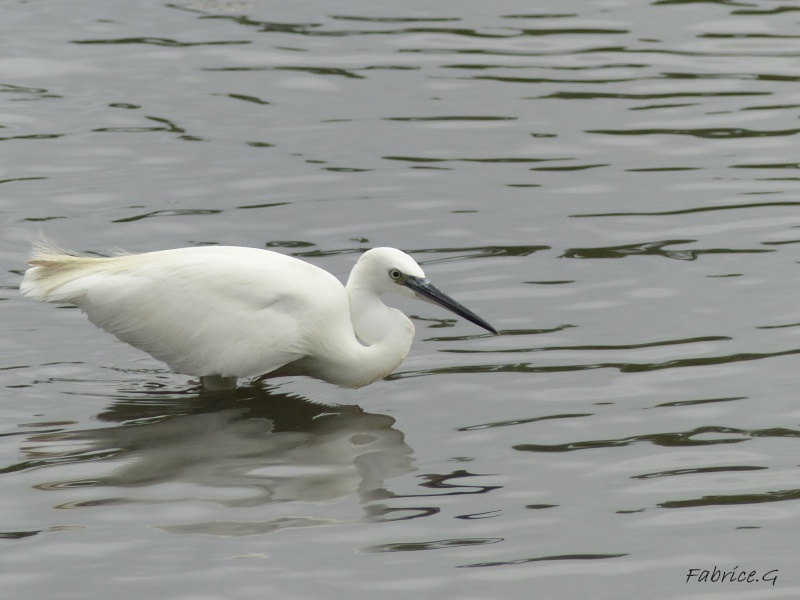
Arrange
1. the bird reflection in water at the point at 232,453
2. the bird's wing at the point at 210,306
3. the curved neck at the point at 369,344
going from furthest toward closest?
the curved neck at the point at 369,344, the bird's wing at the point at 210,306, the bird reflection in water at the point at 232,453

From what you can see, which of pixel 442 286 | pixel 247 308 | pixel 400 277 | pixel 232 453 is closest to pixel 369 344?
pixel 400 277

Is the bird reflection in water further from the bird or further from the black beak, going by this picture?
the black beak

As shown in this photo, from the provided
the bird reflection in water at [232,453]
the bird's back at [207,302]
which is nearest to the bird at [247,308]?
the bird's back at [207,302]

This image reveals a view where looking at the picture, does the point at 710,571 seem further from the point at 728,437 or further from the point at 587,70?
the point at 587,70

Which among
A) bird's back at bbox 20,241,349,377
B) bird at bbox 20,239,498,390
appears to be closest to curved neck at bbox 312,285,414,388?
bird at bbox 20,239,498,390

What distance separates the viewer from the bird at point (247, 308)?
790cm

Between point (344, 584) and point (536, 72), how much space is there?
8.46m

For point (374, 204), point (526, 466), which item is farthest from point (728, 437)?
point (374, 204)

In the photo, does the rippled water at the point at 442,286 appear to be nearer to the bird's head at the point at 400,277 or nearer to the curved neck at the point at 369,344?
the curved neck at the point at 369,344

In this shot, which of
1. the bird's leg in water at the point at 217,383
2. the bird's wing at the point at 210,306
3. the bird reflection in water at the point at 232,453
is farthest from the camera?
the bird's leg in water at the point at 217,383

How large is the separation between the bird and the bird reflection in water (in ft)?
0.79

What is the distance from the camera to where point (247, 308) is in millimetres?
7926

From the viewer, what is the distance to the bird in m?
7.90

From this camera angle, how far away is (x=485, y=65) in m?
13.8
